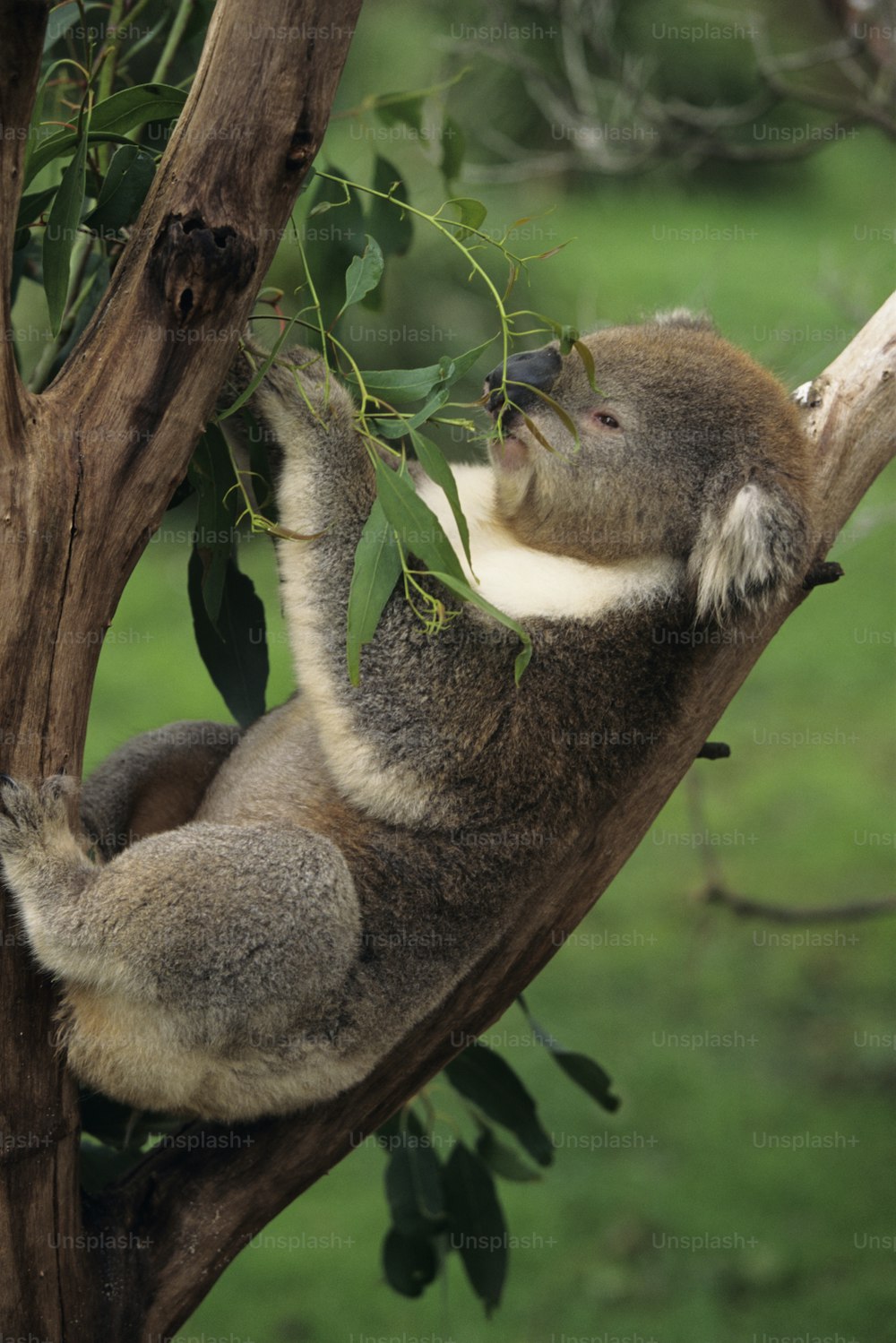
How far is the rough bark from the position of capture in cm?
197

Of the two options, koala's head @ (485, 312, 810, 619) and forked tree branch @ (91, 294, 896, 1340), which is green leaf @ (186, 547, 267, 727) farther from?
forked tree branch @ (91, 294, 896, 1340)

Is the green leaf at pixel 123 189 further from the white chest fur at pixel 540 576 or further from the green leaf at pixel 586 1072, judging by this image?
the green leaf at pixel 586 1072

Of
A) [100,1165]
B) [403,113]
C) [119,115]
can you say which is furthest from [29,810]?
[403,113]

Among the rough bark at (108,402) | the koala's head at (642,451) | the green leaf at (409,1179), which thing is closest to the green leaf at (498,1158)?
the green leaf at (409,1179)

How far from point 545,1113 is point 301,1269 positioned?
4.05ft

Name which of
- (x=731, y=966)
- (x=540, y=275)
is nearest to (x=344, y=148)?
(x=540, y=275)

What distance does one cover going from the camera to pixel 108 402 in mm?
2086

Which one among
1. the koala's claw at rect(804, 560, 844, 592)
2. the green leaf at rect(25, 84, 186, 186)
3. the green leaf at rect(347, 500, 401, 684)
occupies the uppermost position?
the green leaf at rect(25, 84, 186, 186)

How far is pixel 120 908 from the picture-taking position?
2328mm

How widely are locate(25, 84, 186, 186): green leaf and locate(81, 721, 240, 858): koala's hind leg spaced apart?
1.28 m

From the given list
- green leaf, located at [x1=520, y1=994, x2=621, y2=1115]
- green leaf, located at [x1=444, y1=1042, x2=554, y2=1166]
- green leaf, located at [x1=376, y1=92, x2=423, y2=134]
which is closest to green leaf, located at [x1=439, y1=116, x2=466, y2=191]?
green leaf, located at [x1=376, y1=92, x2=423, y2=134]

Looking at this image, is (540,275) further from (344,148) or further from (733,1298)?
(733,1298)

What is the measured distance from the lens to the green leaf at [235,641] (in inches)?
115

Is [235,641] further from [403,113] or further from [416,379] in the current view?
[403,113]
